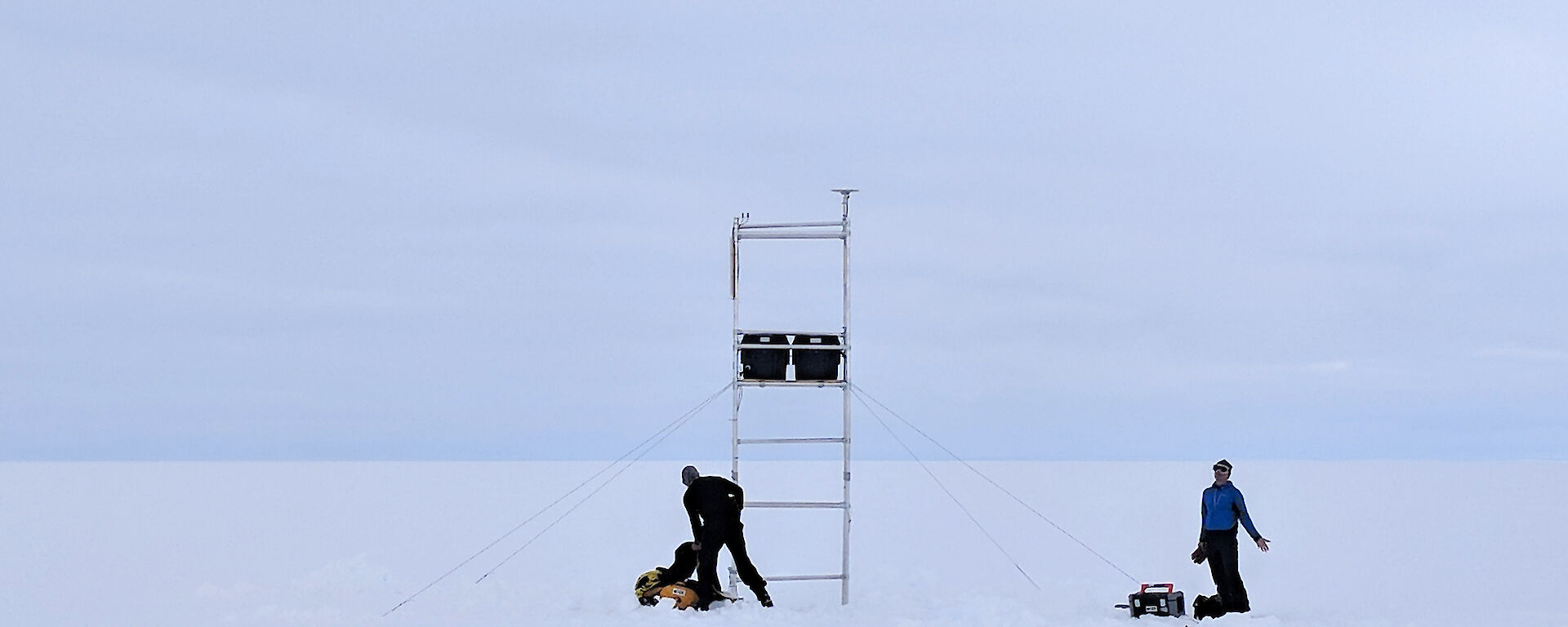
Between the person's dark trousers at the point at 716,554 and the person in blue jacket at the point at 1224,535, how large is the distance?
4.12 metres

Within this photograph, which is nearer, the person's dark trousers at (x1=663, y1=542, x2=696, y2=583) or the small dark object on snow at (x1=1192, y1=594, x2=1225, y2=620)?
the small dark object on snow at (x1=1192, y1=594, x2=1225, y2=620)

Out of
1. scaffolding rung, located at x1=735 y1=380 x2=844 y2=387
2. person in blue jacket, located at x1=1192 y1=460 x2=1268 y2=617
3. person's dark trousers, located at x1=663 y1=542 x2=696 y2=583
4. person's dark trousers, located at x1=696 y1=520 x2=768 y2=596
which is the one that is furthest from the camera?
scaffolding rung, located at x1=735 y1=380 x2=844 y2=387

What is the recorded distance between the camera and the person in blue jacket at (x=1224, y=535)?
14875 millimetres

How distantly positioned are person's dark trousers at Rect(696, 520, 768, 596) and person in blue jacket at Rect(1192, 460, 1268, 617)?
13.5 feet

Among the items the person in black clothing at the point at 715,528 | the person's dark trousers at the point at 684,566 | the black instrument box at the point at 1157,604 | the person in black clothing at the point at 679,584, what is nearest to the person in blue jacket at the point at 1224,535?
the black instrument box at the point at 1157,604

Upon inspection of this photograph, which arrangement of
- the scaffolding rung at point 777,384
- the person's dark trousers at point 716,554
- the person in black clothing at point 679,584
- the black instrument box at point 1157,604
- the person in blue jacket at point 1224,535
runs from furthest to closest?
1. the scaffolding rung at point 777,384
2. the person's dark trousers at point 716,554
3. the person in black clothing at point 679,584
4. the person in blue jacket at point 1224,535
5. the black instrument box at point 1157,604

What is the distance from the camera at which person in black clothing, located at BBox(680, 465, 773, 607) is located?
1556 cm

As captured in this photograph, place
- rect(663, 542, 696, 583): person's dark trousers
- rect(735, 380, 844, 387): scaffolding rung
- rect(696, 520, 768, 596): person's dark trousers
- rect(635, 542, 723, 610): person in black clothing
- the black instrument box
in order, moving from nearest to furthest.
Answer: the black instrument box < rect(635, 542, 723, 610): person in black clothing < rect(696, 520, 768, 596): person's dark trousers < rect(663, 542, 696, 583): person's dark trousers < rect(735, 380, 844, 387): scaffolding rung

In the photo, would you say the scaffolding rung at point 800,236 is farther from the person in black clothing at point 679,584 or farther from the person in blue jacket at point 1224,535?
the person in blue jacket at point 1224,535

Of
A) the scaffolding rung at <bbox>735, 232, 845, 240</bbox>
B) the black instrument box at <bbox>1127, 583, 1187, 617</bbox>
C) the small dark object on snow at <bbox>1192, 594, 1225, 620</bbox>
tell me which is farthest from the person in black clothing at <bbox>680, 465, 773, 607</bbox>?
the small dark object on snow at <bbox>1192, 594, 1225, 620</bbox>

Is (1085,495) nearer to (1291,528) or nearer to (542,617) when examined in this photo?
(1291,528)

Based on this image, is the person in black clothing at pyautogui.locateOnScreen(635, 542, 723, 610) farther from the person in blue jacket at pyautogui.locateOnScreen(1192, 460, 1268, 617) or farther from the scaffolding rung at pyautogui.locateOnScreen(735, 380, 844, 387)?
the person in blue jacket at pyautogui.locateOnScreen(1192, 460, 1268, 617)

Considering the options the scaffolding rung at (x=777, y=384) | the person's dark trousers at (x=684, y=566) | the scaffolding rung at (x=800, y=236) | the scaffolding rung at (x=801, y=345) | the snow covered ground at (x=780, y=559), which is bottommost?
the snow covered ground at (x=780, y=559)

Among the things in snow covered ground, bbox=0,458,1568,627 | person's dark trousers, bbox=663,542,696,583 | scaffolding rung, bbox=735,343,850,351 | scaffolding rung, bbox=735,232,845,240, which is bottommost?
snow covered ground, bbox=0,458,1568,627
